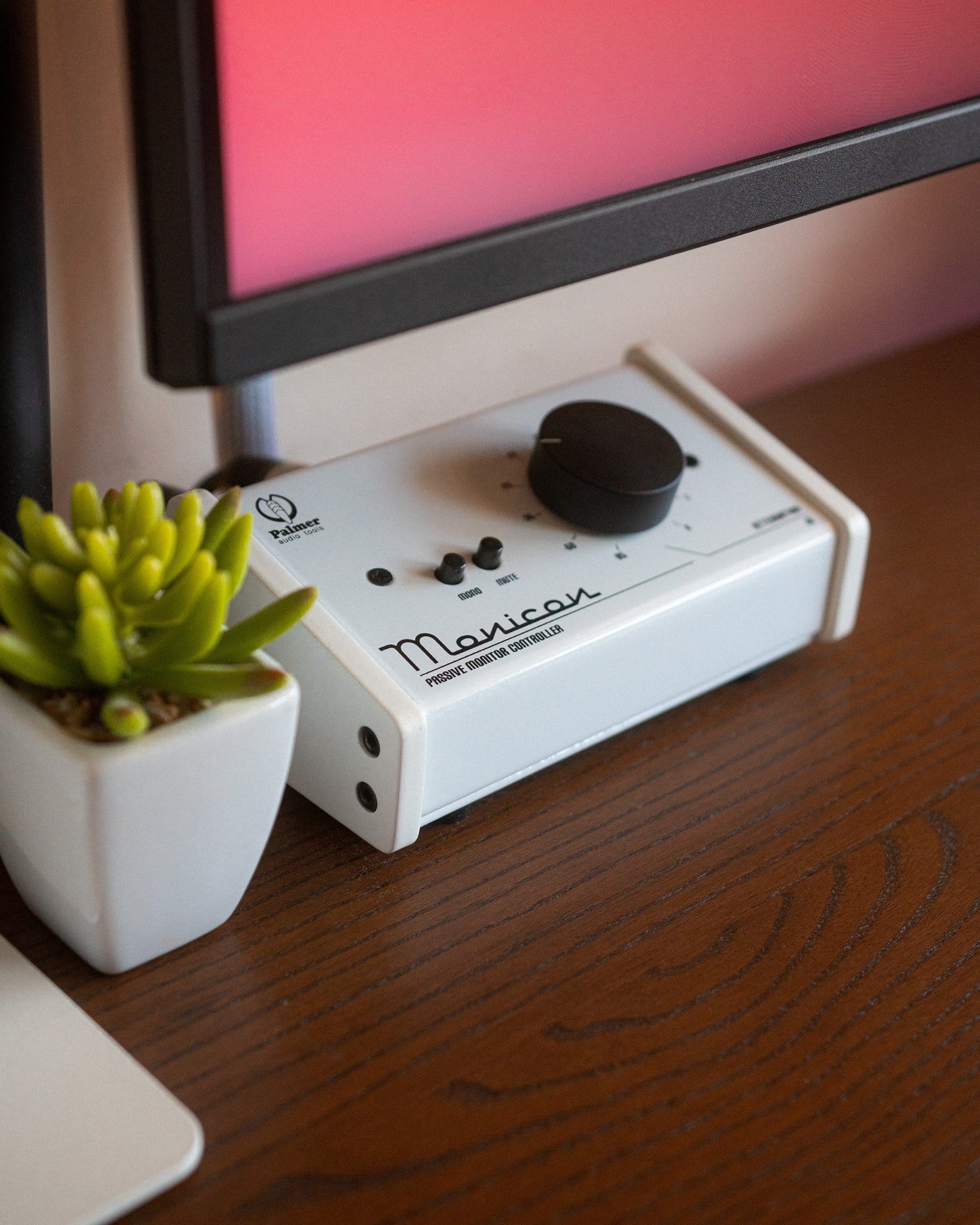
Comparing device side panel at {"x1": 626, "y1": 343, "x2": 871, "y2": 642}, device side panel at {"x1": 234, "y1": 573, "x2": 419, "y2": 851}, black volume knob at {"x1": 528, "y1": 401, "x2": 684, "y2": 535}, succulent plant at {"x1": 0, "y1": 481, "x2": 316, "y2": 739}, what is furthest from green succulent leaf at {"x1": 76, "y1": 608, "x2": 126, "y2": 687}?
device side panel at {"x1": 626, "y1": 343, "x2": 871, "y2": 642}

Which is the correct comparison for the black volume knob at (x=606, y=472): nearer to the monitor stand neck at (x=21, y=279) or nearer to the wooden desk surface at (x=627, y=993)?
the wooden desk surface at (x=627, y=993)

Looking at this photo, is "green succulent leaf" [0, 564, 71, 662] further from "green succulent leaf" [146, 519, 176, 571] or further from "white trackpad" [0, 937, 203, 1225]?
"white trackpad" [0, 937, 203, 1225]

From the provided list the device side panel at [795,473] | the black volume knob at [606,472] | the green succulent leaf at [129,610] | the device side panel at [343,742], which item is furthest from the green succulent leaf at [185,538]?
the device side panel at [795,473]

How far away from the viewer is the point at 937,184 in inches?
42.9

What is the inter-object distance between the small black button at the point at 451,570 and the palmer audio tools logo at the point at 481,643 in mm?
31

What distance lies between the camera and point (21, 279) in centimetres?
61

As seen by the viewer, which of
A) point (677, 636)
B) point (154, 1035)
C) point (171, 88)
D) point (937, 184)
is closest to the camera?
point (171, 88)

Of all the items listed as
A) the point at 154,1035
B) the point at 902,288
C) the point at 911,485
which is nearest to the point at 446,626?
the point at 154,1035

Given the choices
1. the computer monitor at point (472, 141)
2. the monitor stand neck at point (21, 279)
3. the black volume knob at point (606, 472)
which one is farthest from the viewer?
the black volume knob at point (606, 472)

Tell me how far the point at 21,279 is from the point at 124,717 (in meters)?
0.25

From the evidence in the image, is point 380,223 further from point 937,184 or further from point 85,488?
point 937,184

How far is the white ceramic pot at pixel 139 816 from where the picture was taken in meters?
0.48

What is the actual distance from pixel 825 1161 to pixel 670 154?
1.35 feet

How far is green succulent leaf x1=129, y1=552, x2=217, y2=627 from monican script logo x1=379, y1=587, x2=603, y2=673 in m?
0.13
